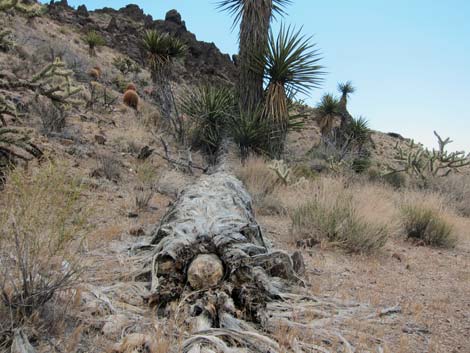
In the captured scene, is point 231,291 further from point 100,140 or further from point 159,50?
point 159,50

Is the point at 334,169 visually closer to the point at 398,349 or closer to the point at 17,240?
the point at 398,349

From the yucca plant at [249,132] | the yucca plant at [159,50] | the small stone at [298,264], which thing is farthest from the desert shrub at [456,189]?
the yucca plant at [159,50]

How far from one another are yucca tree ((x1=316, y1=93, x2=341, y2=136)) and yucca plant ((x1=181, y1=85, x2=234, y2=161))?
9308 mm

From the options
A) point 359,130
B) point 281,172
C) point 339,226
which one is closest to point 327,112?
point 359,130

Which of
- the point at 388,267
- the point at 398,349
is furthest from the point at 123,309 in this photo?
the point at 388,267

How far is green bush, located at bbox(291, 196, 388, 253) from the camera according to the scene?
553cm

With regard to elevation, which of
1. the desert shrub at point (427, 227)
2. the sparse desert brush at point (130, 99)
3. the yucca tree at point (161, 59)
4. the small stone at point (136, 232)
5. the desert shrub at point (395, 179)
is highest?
the yucca tree at point (161, 59)

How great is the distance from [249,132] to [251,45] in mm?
2747

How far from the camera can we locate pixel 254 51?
38.7 feet

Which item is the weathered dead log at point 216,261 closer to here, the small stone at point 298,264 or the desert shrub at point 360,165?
the small stone at point 298,264

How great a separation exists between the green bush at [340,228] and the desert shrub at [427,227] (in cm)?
151

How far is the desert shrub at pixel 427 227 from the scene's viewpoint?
681 cm

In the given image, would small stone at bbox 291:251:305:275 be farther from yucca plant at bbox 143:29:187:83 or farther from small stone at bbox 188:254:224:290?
yucca plant at bbox 143:29:187:83

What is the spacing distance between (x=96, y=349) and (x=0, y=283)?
0.64 metres
